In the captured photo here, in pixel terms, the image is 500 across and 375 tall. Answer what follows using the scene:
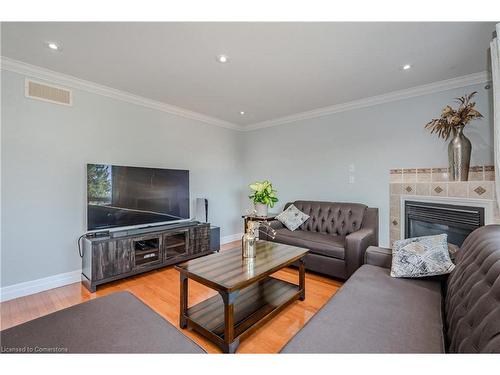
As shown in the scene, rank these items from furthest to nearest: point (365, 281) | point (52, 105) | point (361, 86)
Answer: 1. point (361, 86)
2. point (52, 105)
3. point (365, 281)

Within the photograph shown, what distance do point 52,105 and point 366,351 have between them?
3571 mm

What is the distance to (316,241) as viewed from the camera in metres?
2.89

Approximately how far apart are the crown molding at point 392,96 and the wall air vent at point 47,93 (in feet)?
10.3

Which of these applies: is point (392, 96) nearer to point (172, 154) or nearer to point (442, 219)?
point (442, 219)

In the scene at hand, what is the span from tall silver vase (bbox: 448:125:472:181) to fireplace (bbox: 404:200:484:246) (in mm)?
340

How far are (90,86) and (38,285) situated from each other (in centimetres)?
236

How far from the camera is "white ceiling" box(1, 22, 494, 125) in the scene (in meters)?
1.81

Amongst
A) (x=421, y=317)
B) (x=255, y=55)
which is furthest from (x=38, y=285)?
(x=421, y=317)

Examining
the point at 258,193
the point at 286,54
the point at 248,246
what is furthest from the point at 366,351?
the point at 286,54

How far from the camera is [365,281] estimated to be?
172 cm

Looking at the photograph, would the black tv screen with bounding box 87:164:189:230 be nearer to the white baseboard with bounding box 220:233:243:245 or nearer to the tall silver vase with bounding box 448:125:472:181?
the white baseboard with bounding box 220:233:243:245

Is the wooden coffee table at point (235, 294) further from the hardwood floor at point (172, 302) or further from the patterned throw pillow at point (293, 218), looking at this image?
the patterned throw pillow at point (293, 218)

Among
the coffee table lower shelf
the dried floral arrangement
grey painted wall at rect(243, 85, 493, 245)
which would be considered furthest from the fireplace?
the coffee table lower shelf

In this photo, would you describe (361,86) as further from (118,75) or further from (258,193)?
(118,75)
